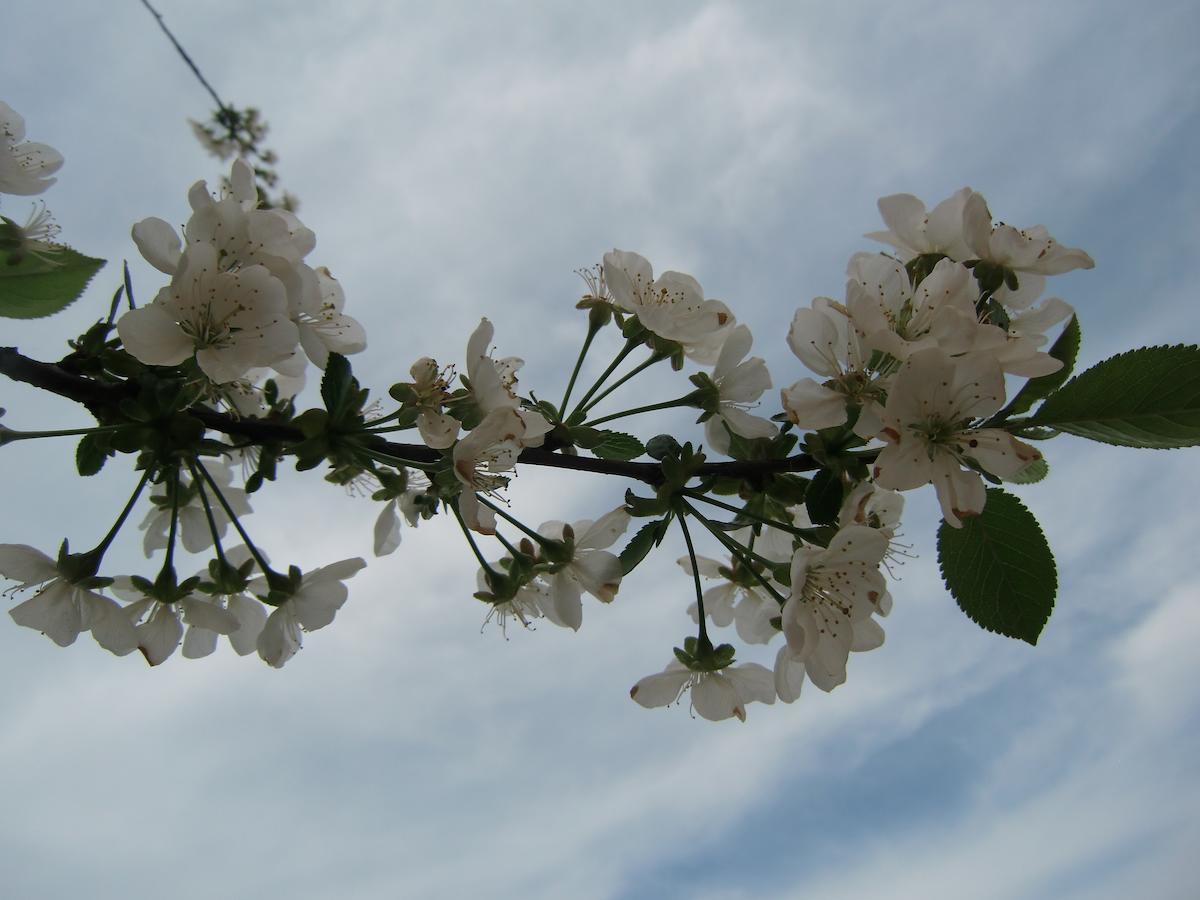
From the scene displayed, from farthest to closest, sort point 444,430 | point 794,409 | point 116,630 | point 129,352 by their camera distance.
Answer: point 116,630
point 444,430
point 794,409
point 129,352

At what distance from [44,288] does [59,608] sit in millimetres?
670

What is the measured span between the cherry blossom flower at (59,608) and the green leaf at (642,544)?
1.07 meters

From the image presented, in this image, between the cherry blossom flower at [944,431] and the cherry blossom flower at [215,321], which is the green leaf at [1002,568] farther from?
the cherry blossom flower at [215,321]

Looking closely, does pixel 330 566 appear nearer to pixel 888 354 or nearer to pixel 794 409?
pixel 794 409

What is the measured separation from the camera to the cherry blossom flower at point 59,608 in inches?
69.9

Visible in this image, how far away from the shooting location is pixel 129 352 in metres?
1.48

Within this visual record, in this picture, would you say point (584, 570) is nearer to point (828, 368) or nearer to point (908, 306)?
point (828, 368)

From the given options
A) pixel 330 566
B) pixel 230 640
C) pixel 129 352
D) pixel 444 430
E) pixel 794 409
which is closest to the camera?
pixel 129 352

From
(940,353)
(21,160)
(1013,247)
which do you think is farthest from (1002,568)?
(21,160)

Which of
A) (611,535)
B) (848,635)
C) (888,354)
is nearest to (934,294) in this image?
(888,354)

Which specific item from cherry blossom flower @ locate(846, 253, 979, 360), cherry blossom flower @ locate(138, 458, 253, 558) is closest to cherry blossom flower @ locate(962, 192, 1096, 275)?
cherry blossom flower @ locate(846, 253, 979, 360)

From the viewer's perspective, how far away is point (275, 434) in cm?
160

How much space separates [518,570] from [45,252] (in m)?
1.23

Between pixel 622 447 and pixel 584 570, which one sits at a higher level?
pixel 622 447
